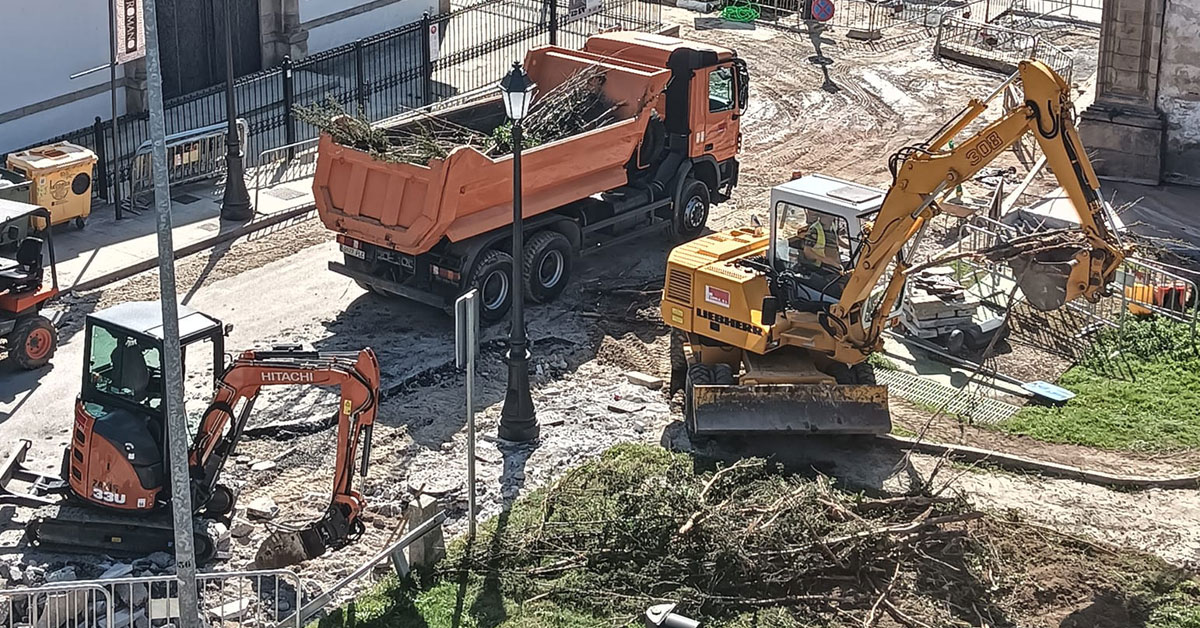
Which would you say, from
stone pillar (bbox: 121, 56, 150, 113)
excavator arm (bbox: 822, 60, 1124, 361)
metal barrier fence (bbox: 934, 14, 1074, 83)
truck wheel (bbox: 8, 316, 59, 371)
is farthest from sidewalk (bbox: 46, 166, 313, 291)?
metal barrier fence (bbox: 934, 14, 1074, 83)

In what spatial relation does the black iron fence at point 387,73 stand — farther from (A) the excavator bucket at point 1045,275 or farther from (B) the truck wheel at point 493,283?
(A) the excavator bucket at point 1045,275

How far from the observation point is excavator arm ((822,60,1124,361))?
14.0 metres

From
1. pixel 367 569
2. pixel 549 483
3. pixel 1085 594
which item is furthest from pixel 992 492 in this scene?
pixel 367 569

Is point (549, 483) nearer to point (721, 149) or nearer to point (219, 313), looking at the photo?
point (219, 313)

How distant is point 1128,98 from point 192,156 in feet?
47.2

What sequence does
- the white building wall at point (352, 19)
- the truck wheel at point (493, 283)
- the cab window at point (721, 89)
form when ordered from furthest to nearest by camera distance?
the white building wall at point (352, 19), the cab window at point (721, 89), the truck wheel at point (493, 283)

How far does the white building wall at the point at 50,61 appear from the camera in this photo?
23.6m

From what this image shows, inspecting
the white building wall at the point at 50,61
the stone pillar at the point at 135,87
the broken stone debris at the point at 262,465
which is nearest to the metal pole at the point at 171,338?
the broken stone debris at the point at 262,465

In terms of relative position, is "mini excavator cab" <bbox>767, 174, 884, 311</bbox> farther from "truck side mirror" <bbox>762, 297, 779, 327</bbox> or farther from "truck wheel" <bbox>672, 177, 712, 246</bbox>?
"truck wheel" <bbox>672, 177, 712, 246</bbox>

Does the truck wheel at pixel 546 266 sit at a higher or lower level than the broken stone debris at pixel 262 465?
higher

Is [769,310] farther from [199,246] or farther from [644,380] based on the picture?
[199,246]

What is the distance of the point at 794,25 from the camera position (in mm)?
33312

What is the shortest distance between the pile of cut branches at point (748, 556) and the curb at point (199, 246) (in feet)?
27.0

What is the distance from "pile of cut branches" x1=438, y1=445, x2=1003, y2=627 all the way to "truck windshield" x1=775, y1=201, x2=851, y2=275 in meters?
2.86
